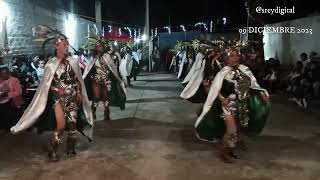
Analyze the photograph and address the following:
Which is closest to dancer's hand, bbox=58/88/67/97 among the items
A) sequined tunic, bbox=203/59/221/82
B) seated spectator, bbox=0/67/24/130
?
seated spectator, bbox=0/67/24/130

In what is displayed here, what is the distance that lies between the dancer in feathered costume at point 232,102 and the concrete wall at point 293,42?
901 cm

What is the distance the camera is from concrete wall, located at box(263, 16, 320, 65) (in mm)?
16733

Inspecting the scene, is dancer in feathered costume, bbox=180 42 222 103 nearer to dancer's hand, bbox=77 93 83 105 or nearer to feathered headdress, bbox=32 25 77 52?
dancer's hand, bbox=77 93 83 105

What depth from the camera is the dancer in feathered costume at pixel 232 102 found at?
25.0 ft

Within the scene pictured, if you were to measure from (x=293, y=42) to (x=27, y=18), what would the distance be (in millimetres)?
9876

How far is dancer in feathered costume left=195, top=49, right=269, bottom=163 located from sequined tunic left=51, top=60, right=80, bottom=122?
2084mm

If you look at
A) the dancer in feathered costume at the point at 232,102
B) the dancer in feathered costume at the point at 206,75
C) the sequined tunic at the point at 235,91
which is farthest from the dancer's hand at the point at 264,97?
the dancer in feathered costume at the point at 206,75

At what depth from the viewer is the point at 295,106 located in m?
13.7

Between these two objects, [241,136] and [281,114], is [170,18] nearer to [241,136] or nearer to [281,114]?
[281,114]

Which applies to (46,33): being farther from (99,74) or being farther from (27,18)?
(27,18)

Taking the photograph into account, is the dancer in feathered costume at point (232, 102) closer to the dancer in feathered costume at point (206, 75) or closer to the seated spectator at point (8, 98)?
the dancer in feathered costume at point (206, 75)

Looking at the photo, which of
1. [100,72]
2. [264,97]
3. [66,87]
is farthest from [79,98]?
[100,72]

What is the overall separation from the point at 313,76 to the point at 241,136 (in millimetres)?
5427

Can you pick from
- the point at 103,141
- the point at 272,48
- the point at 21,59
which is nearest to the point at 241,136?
the point at 103,141
